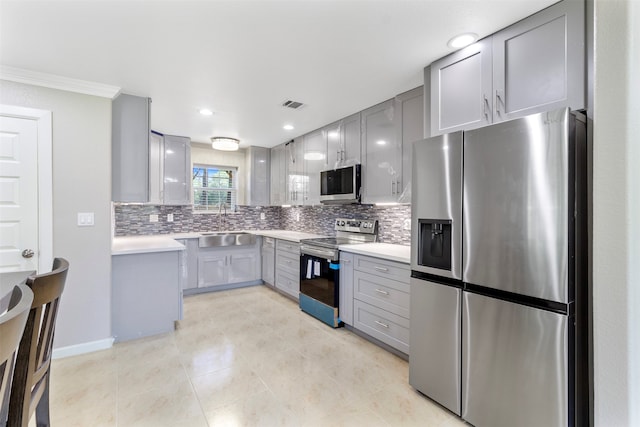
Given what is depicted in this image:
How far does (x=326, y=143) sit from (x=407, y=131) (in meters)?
1.35

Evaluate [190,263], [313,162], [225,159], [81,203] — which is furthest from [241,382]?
[225,159]

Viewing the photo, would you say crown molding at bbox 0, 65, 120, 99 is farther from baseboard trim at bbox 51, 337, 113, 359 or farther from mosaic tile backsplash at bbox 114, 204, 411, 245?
baseboard trim at bbox 51, 337, 113, 359

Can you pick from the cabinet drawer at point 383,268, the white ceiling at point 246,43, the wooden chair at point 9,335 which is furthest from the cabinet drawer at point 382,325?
the wooden chair at point 9,335

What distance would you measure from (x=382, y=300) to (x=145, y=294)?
231 cm

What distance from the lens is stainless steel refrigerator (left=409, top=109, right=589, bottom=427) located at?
138 cm

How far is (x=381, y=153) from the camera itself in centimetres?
308

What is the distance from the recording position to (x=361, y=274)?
9.52 feet

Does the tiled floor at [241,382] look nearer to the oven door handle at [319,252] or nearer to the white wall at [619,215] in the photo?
the oven door handle at [319,252]

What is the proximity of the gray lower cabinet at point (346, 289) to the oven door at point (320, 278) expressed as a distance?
0.06 metres

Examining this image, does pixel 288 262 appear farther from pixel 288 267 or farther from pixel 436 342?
pixel 436 342

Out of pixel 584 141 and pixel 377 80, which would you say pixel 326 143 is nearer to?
pixel 377 80

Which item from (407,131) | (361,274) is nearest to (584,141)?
(407,131)

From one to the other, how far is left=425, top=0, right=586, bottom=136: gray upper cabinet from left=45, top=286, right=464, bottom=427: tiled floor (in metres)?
1.90

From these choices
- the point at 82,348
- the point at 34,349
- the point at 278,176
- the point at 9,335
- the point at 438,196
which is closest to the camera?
the point at 9,335
